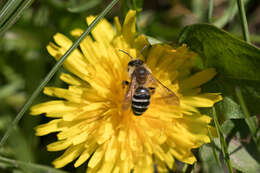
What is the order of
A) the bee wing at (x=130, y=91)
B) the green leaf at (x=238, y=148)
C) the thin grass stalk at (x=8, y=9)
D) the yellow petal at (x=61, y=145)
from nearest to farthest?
the thin grass stalk at (x=8, y=9) → the bee wing at (x=130, y=91) → the yellow petal at (x=61, y=145) → the green leaf at (x=238, y=148)

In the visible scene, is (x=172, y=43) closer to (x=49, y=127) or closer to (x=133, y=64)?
(x=133, y=64)

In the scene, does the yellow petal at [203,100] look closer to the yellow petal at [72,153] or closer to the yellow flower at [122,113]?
the yellow flower at [122,113]

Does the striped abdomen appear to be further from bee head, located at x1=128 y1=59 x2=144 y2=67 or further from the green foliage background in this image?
Result: the green foliage background

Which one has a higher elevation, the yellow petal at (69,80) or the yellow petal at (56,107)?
the yellow petal at (69,80)

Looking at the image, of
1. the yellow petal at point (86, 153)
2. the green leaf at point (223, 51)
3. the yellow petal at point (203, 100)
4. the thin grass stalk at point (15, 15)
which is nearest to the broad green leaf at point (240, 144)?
the yellow petal at point (203, 100)

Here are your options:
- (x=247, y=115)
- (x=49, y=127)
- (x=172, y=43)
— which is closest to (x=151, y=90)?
(x=172, y=43)

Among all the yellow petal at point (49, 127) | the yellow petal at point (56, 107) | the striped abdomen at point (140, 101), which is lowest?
the yellow petal at point (49, 127)

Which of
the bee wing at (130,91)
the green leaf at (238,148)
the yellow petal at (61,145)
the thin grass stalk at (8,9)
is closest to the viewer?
the thin grass stalk at (8,9)

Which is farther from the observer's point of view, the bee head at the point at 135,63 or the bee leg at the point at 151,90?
the bee leg at the point at 151,90
